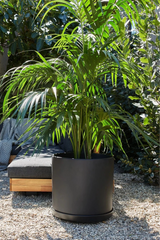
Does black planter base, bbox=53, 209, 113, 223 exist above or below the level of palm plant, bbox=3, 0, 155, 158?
below

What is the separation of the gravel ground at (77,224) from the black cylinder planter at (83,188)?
76 mm

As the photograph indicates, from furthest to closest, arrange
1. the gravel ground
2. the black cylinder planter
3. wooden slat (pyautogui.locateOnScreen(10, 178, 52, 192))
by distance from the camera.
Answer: wooden slat (pyautogui.locateOnScreen(10, 178, 52, 192)), the black cylinder planter, the gravel ground

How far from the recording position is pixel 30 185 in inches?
98.9

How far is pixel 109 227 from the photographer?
1.87 m

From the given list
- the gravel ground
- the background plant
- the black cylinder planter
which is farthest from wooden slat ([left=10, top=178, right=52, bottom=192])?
the background plant

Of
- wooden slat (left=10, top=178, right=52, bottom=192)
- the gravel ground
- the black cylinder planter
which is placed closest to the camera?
the gravel ground

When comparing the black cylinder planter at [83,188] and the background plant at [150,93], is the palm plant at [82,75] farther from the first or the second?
the background plant at [150,93]

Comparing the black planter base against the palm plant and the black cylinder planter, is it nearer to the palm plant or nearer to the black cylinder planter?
the black cylinder planter

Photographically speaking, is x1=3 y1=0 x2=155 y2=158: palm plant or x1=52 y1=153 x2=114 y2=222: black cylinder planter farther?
x1=52 y1=153 x2=114 y2=222: black cylinder planter

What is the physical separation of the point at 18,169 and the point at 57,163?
679mm

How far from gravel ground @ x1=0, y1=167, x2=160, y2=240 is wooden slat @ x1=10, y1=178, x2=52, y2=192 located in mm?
89

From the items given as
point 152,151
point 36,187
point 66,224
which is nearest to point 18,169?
point 36,187

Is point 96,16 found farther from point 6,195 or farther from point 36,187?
point 6,195

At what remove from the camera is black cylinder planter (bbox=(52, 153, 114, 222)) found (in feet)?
6.11
